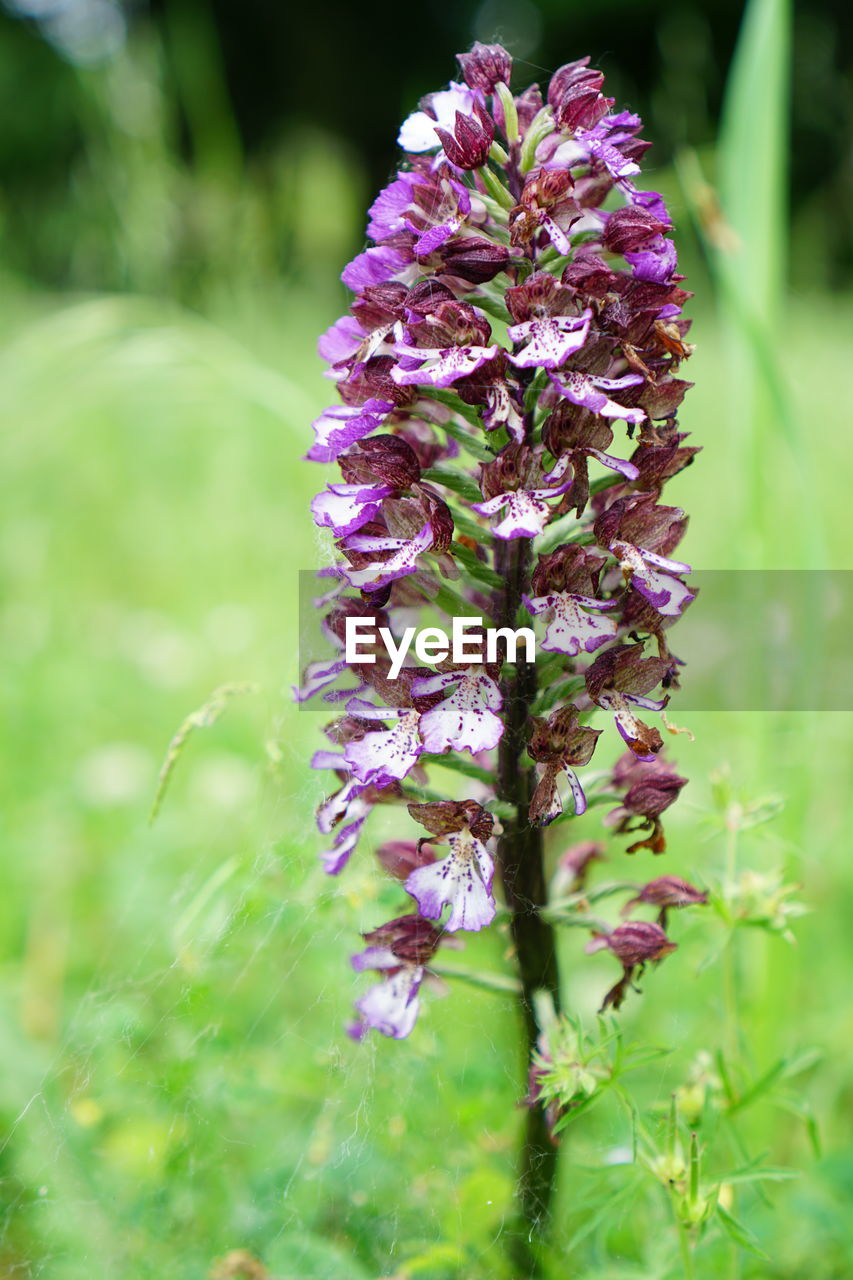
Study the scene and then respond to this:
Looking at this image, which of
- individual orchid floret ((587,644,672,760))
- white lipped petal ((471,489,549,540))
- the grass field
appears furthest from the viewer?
the grass field

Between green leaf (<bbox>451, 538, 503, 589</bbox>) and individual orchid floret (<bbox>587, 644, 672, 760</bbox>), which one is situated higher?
green leaf (<bbox>451, 538, 503, 589</bbox>)

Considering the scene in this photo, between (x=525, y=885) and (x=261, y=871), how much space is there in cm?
32

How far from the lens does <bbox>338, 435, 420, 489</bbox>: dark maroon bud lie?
1055 millimetres

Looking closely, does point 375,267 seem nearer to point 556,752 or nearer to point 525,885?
point 556,752

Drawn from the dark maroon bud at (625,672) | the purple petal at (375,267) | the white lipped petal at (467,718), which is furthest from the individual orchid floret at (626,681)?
the purple petal at (375,267)

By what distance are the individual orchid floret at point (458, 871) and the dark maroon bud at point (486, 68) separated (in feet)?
2.45

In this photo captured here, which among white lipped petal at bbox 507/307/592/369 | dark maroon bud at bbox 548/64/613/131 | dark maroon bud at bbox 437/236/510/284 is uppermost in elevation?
dark maroon bud at bbox 548/64/613/131

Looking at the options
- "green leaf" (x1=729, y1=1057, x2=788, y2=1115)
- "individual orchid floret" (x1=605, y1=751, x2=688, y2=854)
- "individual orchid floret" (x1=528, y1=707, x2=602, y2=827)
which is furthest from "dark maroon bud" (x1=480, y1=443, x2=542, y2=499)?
"green leaf" (x1=729, y1=1057, x2=788, y2=1115)

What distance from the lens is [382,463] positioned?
1.05 meters

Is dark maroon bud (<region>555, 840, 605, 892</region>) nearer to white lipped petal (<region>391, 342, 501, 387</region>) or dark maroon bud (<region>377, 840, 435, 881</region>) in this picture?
dark maroon bud (<region>377, 840, 435, 881</region>)

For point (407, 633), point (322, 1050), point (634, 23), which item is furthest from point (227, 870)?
point (634, 23)

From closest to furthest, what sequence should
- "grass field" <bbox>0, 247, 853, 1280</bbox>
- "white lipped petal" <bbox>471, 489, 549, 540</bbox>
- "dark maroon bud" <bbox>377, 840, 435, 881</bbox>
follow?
"white lipped petal" <bbox>471, 489, 549, 540</bbox>, "dark maroon bud" <bbox>377, 840, 435, 881</bbox>, "grass field" <bbox>0, 247, 853, 1280</bbox>

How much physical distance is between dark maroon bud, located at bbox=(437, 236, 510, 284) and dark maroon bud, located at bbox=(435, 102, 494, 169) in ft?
0.27

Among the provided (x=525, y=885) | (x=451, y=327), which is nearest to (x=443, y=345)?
(x=451, y=327)
